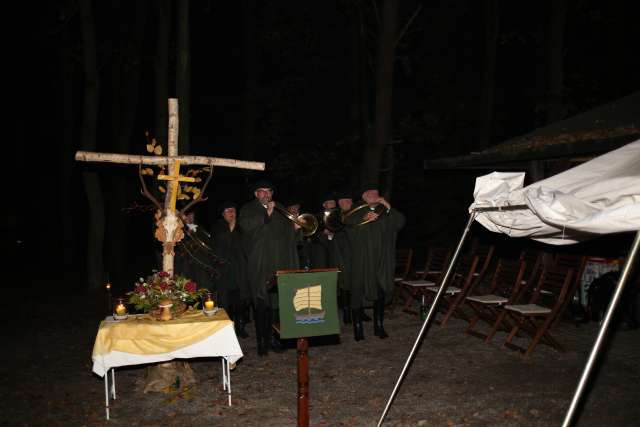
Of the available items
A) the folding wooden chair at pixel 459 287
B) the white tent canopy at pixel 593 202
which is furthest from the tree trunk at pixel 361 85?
the white tent canopy at pixel 593 202

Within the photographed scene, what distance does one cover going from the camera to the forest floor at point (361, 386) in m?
5.99

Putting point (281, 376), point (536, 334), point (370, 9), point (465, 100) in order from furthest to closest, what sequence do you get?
1. point (465, 100)
2. point (370, 9)
3. point (536, 334)
4. point (281, 376)

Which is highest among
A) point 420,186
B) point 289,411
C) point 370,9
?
point 370,9

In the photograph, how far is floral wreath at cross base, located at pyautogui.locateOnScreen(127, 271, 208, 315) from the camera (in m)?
6.43

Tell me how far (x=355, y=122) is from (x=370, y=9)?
3.67 metres

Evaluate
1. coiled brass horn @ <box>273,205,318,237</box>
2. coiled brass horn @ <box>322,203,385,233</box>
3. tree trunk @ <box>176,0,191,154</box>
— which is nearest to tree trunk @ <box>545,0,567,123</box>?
coiled brass horn @ <box>322,203,385,233</box>

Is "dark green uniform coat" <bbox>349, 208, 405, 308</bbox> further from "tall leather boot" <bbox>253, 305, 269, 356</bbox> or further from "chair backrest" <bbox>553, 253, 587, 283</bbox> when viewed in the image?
"chair backrest" <bbox>553, 253, 587, 283</bbox>

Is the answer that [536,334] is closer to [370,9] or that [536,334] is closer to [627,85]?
[370,9]

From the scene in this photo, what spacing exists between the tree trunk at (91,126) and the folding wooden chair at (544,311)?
365 inches

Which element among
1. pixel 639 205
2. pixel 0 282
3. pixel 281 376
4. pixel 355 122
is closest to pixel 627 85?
pixel 355 122

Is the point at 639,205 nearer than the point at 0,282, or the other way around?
the point at 639,205

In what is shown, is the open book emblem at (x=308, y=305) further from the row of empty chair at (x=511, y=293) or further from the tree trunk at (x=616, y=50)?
the tree trunk at (x=616, y=50)

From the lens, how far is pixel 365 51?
57.8 ft

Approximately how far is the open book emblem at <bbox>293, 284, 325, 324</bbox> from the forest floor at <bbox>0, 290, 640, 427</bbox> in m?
1.12
